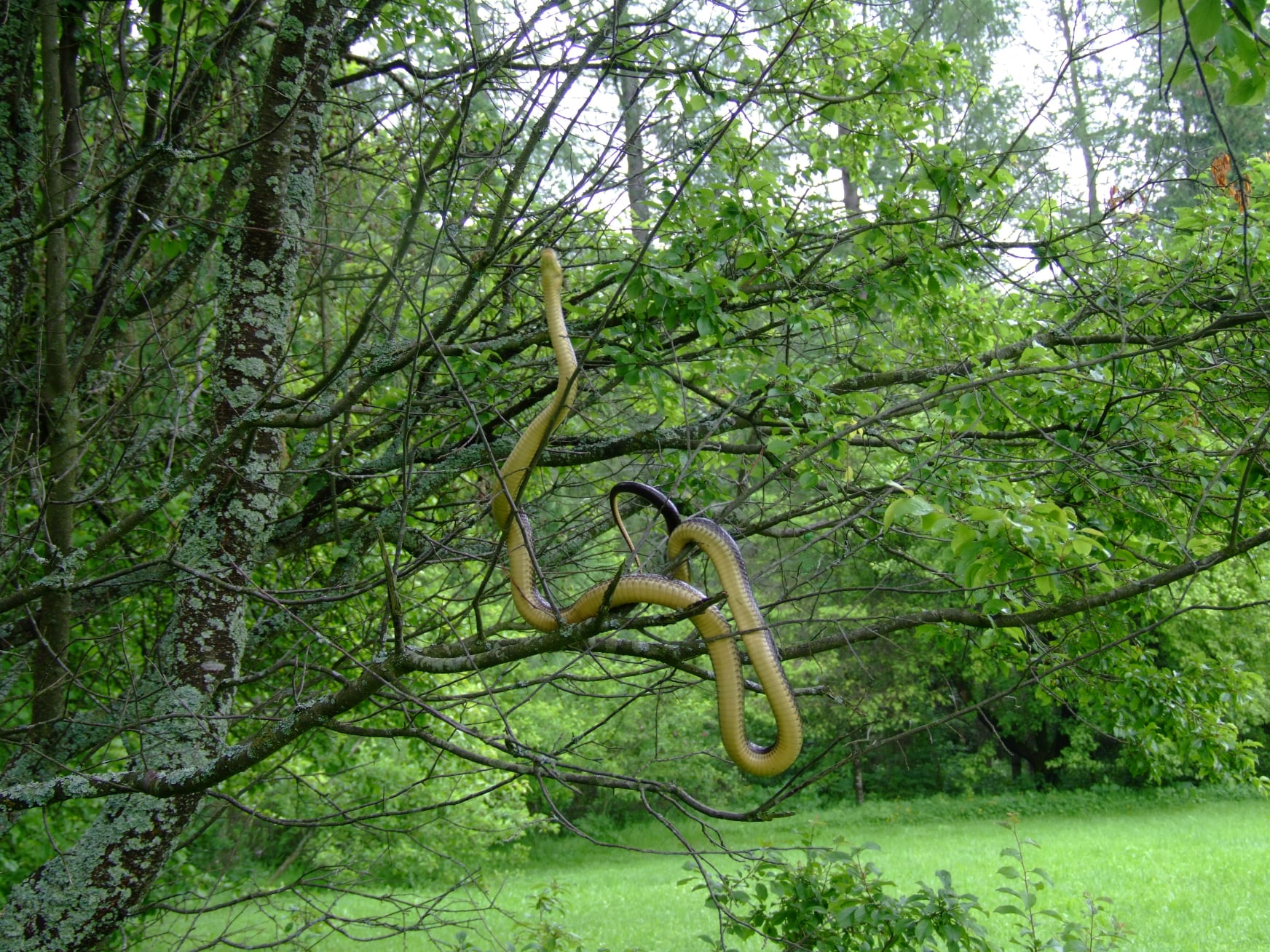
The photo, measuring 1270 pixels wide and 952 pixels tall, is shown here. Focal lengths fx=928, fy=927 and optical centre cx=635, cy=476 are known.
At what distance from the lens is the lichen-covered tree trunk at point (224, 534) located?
2.76 metres

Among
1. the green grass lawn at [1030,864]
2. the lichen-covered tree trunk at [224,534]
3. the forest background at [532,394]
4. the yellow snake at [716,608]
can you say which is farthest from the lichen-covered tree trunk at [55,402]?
the green grass lawn at [1030,864]

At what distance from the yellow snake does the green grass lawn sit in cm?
203

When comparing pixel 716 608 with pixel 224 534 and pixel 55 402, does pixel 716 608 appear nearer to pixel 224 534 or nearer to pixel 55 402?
pixel 224 534

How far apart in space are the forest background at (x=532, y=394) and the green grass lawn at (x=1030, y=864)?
6.58 ft

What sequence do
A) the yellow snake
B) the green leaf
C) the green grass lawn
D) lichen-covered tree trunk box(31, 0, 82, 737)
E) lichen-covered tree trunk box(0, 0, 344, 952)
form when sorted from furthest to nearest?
1. the green grass lawn
2. lichen-covered tree trunk box(31, 0, 82, 737)
3. lichen-covered tree trunk box(0, 0, 344, 952)
4. the yellow snake
5. the green leaf

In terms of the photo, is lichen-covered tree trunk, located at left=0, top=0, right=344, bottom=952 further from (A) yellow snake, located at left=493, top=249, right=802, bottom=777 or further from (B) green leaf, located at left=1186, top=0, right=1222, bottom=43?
(B) green leaf, located at left=1186, top=0, right=1222, bottom=43

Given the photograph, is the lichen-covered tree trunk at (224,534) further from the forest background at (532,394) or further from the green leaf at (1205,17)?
the green leaf at (1205,17)

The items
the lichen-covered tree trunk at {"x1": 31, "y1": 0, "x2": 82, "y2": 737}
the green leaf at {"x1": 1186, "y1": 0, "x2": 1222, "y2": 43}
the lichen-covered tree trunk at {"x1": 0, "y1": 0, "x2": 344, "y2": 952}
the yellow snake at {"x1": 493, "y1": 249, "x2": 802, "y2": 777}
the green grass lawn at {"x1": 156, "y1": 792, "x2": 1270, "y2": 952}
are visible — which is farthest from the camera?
the green grass lawn at {"x1": 156, "y1": 792, "x2": 1270, "y2": 952}

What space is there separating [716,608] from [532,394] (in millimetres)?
1829

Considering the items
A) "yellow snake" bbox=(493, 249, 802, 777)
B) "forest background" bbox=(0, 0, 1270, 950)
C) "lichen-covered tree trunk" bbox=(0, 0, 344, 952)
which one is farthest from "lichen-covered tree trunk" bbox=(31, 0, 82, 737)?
"yellow snake" bbox=(493, 249, 802, 777)

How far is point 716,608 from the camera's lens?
98.4 inches

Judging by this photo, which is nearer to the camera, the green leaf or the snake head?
the green leaf

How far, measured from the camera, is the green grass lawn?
33.4ft

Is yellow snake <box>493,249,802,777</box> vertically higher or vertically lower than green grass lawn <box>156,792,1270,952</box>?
higher
